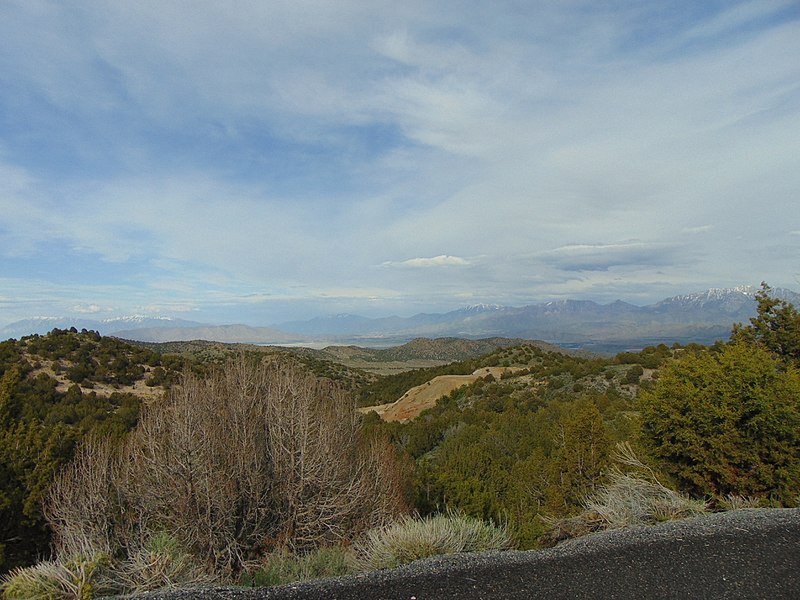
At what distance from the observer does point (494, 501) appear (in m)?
15.9

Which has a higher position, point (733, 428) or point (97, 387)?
point (733, 428)

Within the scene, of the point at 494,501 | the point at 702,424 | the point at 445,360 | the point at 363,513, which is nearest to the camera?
the point at 702,424

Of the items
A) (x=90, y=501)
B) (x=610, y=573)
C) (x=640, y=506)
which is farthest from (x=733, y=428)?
(x=90, y=501)

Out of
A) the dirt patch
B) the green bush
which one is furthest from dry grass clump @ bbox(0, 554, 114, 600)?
the dirt patch

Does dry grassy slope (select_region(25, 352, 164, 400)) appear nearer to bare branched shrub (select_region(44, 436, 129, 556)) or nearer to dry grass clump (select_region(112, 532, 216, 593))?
bare branched shrub (select_region(44, 436, 129, 556))

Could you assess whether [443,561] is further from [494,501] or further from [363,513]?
[494,501]

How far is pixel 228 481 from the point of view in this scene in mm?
9734

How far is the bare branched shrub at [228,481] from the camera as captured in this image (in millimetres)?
9500

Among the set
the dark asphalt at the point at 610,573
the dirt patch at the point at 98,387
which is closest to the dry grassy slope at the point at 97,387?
the dirt patch at the point at 98,387

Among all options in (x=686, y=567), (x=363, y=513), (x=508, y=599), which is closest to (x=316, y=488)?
(x=363, y=513)

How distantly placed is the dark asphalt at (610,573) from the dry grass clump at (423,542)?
638 mm

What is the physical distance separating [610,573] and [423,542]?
2549 millimetres

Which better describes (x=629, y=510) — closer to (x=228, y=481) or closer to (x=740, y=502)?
(x=740, y=502)

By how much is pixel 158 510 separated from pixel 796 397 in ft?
45.3
